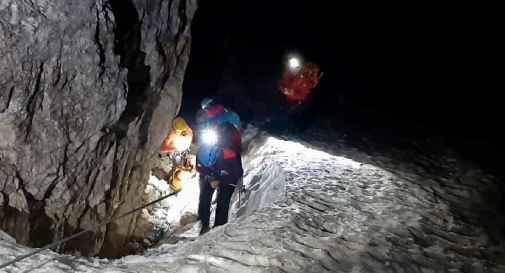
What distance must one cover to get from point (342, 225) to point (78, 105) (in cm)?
416

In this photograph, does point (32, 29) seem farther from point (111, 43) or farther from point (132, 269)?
point (132, 269)

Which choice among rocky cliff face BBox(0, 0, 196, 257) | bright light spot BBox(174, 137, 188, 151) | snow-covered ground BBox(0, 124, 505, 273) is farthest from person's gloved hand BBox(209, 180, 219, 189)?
bright light spot BBox(174, 137, 188, 151)

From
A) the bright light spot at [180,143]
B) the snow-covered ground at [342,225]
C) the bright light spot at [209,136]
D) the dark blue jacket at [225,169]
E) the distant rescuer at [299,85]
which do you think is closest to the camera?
the snow-covered ground at [342,225]

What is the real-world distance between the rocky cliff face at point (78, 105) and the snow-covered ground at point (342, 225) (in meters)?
1.72

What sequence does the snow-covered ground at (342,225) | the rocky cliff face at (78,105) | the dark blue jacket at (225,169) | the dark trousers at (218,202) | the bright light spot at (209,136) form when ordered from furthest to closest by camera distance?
the dark trousers at (218,202)
the dark blue jacket at (225,169)
the bright light spot at (209,136)
the rocky cliff face at (78,105)
the snow-covered ground at (342,225)

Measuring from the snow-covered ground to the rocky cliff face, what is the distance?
172cm

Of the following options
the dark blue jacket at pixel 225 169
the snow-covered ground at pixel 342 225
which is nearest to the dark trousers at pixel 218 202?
the dark blue jacket at pixel 225 169

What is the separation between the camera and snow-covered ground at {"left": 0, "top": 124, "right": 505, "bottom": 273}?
14.5 ft

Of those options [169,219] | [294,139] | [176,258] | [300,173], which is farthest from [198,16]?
[176,258]

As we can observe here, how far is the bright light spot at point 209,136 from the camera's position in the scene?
6.66 meters

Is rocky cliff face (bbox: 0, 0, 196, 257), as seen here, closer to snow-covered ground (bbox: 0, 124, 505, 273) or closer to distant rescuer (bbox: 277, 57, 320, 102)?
snow-covered ground (bbox: 0, 124, 505, 273)

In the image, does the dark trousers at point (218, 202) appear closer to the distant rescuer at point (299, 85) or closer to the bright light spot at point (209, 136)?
the bright light spot at point (209, 136)

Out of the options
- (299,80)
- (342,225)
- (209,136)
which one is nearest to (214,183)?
(209,136)

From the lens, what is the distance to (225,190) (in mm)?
7262
